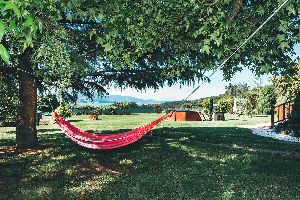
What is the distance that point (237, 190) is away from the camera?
3824 mm

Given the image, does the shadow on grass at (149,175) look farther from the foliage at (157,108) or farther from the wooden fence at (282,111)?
the foliage at (157,108)

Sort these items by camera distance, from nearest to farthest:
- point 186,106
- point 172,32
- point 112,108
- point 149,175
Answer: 1. point 149,175
2. point 172,32
3. point 112,108
4. point 186,106

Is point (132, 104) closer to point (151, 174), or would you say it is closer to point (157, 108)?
point (157, 108)

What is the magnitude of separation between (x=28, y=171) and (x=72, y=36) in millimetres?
4084

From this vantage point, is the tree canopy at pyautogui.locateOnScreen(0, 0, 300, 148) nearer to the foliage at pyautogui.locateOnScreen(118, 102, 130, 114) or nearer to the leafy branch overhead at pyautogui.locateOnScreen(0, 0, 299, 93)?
the leafy branch overhead at pyautogui.locateOnScreen(0, 0, 299, 93)

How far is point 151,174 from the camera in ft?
15.3

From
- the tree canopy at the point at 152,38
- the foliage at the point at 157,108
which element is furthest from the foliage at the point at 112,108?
the tree canopy at the point at 152,38

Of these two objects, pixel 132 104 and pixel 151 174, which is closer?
pixel 151 174

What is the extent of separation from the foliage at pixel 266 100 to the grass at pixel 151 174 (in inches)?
830

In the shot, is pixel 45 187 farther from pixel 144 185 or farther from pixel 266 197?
pixel 266 197

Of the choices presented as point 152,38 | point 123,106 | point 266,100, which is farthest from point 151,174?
point 266,100

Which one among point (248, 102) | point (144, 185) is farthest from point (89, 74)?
point (248, 102)

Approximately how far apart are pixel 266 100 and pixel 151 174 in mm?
26100

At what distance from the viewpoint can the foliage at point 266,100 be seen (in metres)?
25.4
